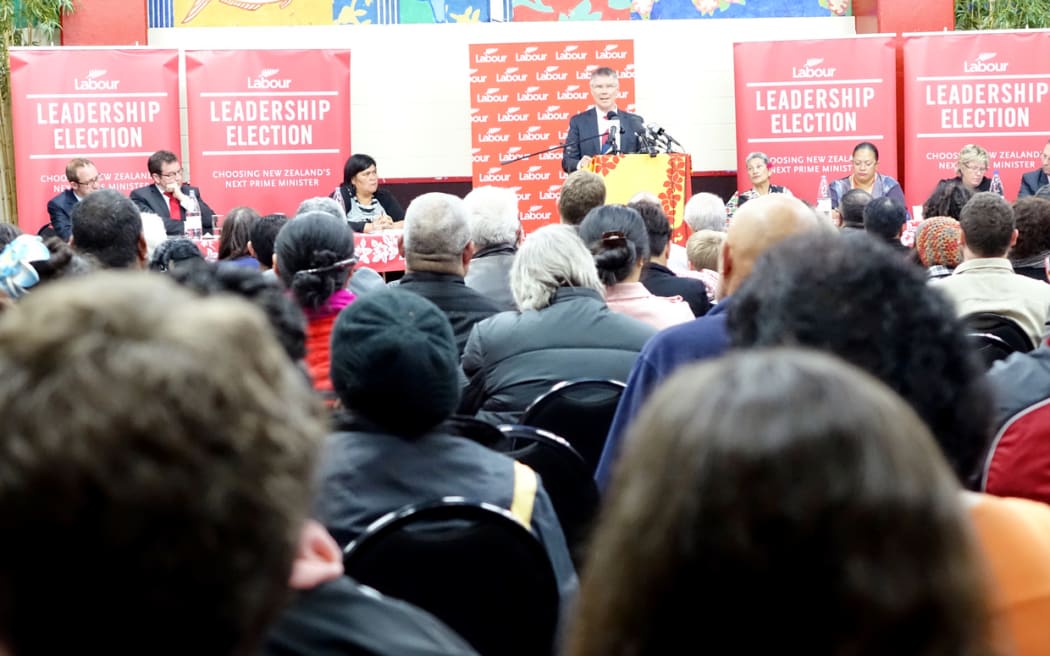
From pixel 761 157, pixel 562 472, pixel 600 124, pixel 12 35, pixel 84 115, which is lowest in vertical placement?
pixel 562 472

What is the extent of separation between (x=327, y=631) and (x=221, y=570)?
441 mm

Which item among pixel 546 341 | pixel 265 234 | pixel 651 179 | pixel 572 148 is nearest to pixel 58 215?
pixel 572 148

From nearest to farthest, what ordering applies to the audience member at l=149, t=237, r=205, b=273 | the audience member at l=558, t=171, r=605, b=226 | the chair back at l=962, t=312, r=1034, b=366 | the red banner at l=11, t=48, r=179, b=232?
the chair back at l=962, t=312, r=1034, b=366 → the audience member at l=149, t=237, r=205, b=273 → the audience member at l=558, t=171, r=605, b=226 → the red banner at l=11, t=48, r=179, b=232

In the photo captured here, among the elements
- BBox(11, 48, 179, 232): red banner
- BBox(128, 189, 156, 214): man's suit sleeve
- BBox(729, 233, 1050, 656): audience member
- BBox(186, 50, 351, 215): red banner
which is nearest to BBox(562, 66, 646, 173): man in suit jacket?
BBox(186, 50, 351, 215): red banner

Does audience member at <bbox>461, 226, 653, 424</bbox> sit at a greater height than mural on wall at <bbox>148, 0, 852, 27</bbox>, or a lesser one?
lesser

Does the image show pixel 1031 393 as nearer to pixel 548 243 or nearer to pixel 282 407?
pixel 548 243

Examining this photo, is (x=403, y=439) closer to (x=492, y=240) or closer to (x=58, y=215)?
(x=492, y=240)

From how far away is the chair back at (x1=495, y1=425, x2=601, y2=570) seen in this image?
2.35 metres

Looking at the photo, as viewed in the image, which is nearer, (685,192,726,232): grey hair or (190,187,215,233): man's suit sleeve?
(685,192,726,232): grey hair

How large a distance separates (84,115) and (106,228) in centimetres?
534

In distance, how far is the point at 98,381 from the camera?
2.43 ft

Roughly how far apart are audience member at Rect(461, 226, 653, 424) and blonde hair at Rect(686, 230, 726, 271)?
1.96 meters

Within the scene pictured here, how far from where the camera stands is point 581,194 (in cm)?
540

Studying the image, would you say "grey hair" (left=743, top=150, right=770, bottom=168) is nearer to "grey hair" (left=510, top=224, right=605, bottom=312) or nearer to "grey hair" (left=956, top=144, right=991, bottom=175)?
"grey hair" (left=956, top=144, right=991, bottom=175)
